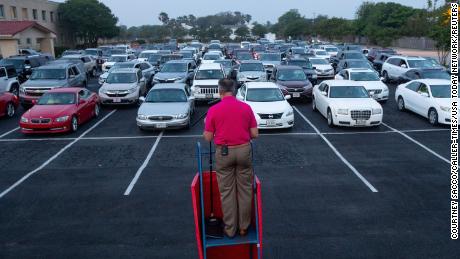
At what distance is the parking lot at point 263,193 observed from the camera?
736cm

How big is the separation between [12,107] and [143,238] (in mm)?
14239

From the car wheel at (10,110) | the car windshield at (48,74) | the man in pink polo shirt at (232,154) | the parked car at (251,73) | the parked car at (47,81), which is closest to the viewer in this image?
the man in pink polo shirt at (232,154)

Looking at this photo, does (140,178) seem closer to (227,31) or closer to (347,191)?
(347,191)

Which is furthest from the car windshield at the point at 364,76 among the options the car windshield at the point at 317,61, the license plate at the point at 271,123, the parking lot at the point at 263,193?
the car windshield at the point at 317,61

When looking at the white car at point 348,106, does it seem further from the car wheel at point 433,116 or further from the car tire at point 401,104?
the car tire at point 401,104

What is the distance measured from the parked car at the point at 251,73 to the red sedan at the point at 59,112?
29.2 feet

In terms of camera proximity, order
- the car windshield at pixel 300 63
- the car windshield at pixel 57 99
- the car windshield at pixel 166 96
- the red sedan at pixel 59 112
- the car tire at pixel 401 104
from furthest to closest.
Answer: the car windshield at pixel 300 63 → the car tire at pixel 401 104 → the car windshield at pixel 166 96 → the car windshield at pixel 57 99 → the red sedan at pixel 59 112

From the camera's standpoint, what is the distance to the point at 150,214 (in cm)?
861

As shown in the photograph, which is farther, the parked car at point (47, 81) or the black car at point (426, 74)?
the black car at point (426, 74)

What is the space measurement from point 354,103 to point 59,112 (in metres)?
10.8

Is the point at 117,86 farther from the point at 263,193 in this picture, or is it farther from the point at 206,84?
the point at 263,193

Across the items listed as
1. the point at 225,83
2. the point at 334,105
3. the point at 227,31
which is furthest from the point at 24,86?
the point at 227,31

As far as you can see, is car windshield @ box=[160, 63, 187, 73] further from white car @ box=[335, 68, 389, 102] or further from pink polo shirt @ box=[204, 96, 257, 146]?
pink polo shirt @ box=[204, 96, 257, 146]

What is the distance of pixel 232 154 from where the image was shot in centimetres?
493
